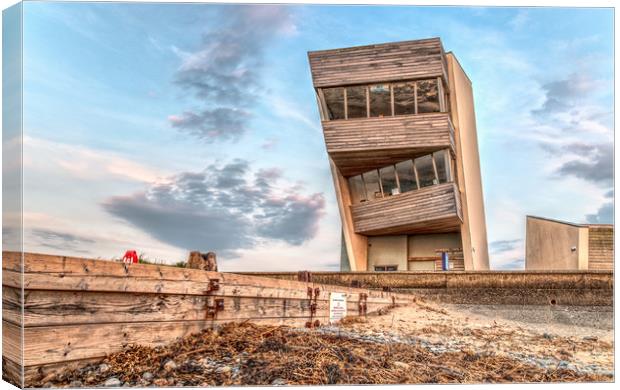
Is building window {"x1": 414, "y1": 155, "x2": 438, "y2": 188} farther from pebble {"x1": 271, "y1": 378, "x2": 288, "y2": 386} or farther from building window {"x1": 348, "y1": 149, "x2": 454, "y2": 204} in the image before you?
pebble {"x1": 271, "y1": 378, "x2": 288, "y2": 386}

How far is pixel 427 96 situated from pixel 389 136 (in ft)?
6.03

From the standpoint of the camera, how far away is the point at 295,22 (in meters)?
9.29

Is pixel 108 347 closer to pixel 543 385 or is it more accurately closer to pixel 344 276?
pixel 543 385

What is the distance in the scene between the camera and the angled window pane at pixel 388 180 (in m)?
20.0

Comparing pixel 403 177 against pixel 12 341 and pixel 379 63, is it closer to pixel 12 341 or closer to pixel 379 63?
pixel 379 63

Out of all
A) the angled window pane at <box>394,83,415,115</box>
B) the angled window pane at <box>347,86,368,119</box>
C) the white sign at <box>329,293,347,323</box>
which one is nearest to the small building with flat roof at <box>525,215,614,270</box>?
the angled window pane at <box>394,83,415,115</box>

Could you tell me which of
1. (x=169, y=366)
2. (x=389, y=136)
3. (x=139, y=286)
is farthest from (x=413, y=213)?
(x=139, y=286)

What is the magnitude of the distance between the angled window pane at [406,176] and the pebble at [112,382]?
50.9 feet

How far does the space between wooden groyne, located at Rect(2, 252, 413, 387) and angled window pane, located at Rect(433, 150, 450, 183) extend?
13.4m

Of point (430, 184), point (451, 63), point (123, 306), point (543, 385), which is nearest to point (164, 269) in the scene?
point (123, 306)

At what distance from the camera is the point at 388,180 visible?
66.2 feet

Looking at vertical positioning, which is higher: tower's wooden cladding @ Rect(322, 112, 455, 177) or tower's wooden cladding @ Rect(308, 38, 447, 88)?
tower's wooden cladding @ Rect(308, 38, 447, 88)

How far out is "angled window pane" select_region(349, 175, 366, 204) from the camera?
2103cm

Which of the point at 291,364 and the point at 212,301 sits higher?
the point at 212,301
